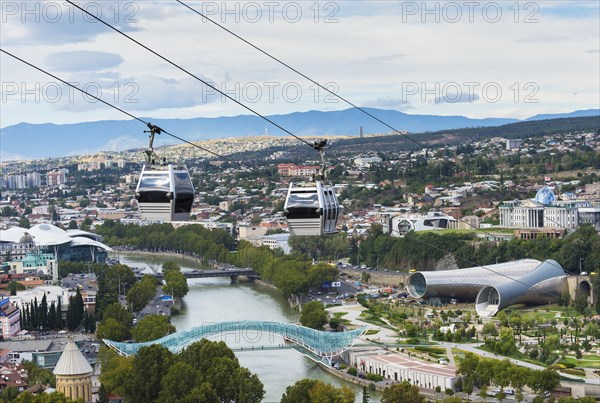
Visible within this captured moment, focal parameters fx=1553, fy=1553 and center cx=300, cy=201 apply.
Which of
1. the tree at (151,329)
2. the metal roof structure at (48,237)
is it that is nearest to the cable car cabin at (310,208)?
the tree at (151,329)

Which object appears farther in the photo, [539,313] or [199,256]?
[199,256]

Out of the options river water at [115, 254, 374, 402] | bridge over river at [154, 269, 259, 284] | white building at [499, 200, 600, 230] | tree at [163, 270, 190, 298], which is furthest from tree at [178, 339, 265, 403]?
white building at [499, 200, 600, 230]

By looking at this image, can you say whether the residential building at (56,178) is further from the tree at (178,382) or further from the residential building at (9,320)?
the tree at (178,382)

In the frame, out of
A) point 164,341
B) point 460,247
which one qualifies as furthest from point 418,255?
point 164,341

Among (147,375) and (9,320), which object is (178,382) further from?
(9,320)

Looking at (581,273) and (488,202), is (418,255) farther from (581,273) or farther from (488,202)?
(488,202)

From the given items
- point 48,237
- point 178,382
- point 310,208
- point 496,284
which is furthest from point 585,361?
point 48,237
